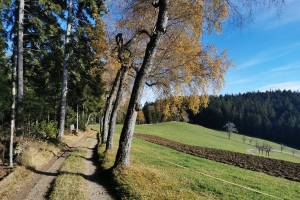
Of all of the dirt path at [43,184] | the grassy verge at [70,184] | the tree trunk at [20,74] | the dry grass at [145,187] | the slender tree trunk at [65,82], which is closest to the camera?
the dry grass at [145,187]

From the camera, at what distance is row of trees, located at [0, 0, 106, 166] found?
20.4 m

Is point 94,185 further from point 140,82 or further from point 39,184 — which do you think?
point 140,82

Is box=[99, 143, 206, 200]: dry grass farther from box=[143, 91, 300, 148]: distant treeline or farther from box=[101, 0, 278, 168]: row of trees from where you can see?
box=[143, 91, 300, 148]: distant treeline

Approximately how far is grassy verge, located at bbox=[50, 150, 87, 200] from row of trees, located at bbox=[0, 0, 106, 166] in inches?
140

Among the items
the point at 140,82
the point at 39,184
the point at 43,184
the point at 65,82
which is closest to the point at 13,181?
the point at 39,184

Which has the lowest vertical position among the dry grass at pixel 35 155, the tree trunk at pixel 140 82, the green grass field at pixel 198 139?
the green grass field at pixel 198 139

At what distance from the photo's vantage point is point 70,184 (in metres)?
11.9

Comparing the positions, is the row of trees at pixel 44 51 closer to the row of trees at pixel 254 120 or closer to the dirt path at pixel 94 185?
the dirt path at pixel 94 185

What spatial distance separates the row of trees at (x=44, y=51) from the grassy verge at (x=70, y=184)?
356cm

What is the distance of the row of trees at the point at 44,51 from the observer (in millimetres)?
20391

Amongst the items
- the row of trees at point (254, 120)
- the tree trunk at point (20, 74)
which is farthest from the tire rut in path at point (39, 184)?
the row of trees at point (254, 120)

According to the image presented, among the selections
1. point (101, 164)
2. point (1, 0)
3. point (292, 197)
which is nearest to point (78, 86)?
point (1, 0)

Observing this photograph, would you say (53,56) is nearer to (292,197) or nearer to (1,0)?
(1,0)

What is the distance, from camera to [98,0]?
29625 mm
